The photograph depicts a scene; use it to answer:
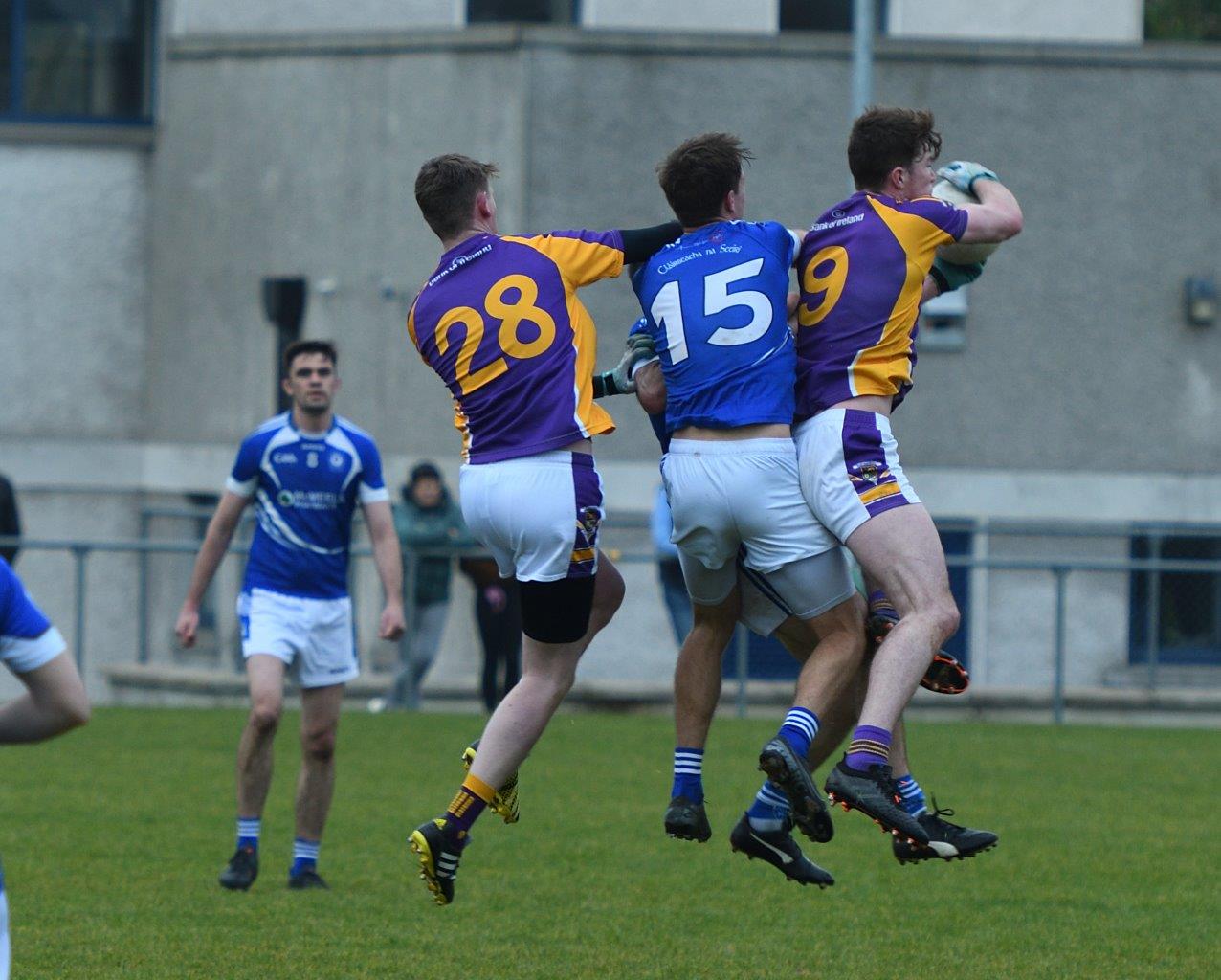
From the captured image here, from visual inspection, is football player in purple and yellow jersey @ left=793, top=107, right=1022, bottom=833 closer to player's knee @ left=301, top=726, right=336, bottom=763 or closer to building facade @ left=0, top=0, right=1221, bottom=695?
player's knee @ left=301, top=726, right=336, bottom=763

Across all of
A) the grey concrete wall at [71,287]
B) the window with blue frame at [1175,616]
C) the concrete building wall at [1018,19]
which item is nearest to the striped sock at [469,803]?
the window with blue frame at [1175,616]

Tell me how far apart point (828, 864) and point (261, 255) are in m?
12.1

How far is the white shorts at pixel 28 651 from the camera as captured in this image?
17.9 feet

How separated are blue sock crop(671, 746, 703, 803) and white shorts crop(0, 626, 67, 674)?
9.38ft

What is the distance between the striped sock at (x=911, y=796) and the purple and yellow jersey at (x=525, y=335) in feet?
5.31

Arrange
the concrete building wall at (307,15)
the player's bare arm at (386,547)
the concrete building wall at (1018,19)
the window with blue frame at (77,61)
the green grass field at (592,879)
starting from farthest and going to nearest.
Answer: the window with blue frame at (77,61)
the concrete building wall at (1018,19)
the concrete building wall at (307,15)
the player's bare arm at (386,547)
the green grass field at (592,879)

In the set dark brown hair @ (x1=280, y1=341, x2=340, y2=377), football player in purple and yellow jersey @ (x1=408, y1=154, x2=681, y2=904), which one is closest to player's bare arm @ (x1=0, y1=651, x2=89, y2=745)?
football player in purple and yellow jersey @ (x1=408, y1=154, x2=681, y2=904)

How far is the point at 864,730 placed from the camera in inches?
289

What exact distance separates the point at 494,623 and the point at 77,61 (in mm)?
9280

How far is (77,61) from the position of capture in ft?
76.5

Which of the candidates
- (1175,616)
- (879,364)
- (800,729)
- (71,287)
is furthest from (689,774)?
(71,287)

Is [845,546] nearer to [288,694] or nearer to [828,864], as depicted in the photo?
[828,864]

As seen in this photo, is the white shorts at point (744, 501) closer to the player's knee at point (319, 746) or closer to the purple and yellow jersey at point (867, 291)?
the purple and yellow jersey at point (867, 291)

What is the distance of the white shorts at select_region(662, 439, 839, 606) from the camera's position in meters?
7.56
